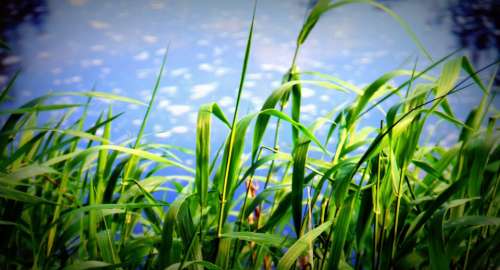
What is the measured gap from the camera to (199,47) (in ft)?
5.32

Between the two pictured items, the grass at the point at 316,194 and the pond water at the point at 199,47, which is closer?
the grass at the point at 316,194

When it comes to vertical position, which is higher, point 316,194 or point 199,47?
point 199,47

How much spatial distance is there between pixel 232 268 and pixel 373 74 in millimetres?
1223

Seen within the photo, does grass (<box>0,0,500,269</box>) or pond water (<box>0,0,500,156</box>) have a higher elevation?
pond water (<box>0,0,500,156</box>)

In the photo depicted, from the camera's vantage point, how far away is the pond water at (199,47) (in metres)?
1.47

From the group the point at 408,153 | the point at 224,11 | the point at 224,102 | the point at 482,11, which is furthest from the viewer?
the point at 224,11

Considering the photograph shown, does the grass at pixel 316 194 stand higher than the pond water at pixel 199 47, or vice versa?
the pond water at pixel 199 47

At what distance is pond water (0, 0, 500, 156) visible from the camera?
1.47m

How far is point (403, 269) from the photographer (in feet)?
1.47

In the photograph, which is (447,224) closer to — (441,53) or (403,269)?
(403,269)

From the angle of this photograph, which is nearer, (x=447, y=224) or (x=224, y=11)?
(x=447, y=224)

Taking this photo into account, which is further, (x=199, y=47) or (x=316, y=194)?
(x=199, y=47)

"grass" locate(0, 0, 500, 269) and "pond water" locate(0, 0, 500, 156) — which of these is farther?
"pond water" locate(0, 0, 500, 156)

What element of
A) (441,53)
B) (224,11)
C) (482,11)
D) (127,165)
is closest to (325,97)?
(441,53)
